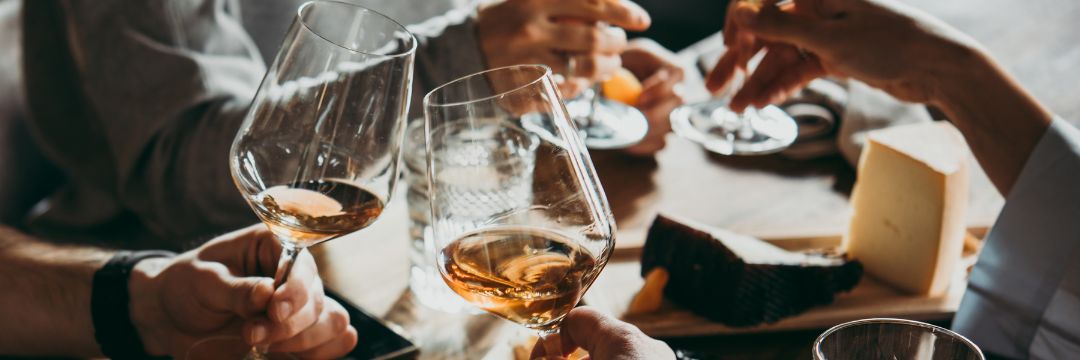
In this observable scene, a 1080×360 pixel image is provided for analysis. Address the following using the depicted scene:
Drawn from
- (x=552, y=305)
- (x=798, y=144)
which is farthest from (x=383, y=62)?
(x=798, y=144)

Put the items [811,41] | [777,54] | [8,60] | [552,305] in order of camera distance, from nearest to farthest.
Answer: [552,305] < [811,41] < [777,54] < [8,60]

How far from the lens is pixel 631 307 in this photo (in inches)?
40.4

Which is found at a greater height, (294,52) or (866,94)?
(294,52)

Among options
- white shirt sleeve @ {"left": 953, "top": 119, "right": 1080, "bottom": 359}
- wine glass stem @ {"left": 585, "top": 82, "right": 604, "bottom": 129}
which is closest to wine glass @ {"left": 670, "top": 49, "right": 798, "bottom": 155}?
wine glass stem @ {"left": 585, "top": 82, "right": 604, "bottom": 129}

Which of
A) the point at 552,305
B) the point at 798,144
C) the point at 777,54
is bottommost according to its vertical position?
the point at 798,144

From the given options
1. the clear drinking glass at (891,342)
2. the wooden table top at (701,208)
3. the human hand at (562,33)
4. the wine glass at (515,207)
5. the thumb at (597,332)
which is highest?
the wine glass at (515,207)

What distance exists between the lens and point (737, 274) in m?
0.98

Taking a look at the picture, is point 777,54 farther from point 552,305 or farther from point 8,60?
point 8,60

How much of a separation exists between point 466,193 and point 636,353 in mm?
155

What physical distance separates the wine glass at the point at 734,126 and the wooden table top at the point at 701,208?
1.8 inches

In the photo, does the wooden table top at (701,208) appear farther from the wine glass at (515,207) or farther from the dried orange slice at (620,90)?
the wine glass at (515,207)

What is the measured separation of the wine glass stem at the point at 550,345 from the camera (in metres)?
0.70

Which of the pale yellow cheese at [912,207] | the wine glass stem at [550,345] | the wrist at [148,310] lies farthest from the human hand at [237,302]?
the pale yellow cheese at [912,207]

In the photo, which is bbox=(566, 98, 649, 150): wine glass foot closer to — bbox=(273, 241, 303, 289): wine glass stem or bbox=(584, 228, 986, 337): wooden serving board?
bbox=(584, 228, 986, 337): wooden serving board
